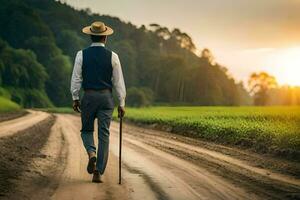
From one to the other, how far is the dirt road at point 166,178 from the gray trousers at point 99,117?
471 mm

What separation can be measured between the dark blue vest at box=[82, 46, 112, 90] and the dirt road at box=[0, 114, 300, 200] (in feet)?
5.06

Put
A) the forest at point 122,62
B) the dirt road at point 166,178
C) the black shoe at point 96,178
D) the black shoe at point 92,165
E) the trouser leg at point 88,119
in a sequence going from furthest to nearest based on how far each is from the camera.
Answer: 1. the forest at point 122,62
2. the trouser leg at point 88,119
3. the black shoe at point 92,165
4. the black shoe at point 96,178
5. the dirt road at point 166,178

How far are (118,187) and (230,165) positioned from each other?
4.09 m

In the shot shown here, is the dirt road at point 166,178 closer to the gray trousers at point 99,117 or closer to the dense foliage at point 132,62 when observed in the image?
the gray trousers at point 99,117

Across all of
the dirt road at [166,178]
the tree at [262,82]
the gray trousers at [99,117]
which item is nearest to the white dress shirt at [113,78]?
the gray trousers at [99,117]

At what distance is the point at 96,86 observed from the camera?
8.12 m

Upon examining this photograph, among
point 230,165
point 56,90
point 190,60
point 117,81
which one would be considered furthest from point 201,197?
point 190,60

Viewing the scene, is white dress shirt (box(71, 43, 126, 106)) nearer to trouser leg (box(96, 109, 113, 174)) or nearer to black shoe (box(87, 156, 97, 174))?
trouser leg (box(96, 109, 113, 174))

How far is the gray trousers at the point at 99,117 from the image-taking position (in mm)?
8109

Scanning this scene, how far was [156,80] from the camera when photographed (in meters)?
113

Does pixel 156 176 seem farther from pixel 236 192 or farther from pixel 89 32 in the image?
pixel 89 32

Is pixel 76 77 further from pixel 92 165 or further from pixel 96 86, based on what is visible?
pixel 92 165

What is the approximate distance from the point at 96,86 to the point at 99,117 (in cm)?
51

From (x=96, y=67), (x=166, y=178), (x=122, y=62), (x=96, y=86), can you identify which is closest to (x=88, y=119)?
(x=96, y=86)
